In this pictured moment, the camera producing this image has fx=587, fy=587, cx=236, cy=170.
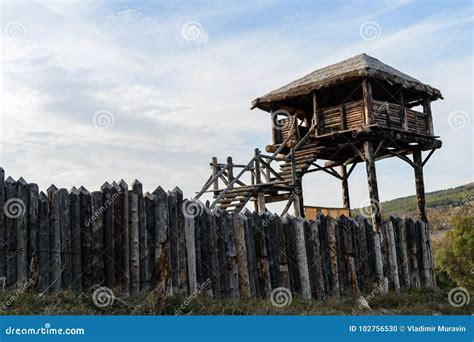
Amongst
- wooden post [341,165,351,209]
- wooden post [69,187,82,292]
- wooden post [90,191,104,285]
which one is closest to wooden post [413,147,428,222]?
wooden post [341,165,351,209]

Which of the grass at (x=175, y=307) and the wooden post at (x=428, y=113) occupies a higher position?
the wooden post at (x=428, y=113)

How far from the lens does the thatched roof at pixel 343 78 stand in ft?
61.1

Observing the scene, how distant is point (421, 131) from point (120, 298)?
14.6 m

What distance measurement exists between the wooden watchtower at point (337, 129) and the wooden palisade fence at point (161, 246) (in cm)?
451

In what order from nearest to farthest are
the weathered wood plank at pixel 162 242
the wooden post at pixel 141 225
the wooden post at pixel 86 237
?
the wooden post at pixel 86 237 < the wooden post at pixel 141 225 < the weathered wood plank at pixel 162 242

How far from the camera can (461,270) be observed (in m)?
28.8

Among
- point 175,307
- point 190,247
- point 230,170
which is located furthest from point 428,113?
point 175,307

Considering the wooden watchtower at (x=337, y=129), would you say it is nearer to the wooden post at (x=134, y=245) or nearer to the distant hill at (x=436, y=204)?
the wooden post at (x=134, y=245)

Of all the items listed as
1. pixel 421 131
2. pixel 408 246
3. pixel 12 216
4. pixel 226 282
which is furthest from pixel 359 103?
pixel 12 216

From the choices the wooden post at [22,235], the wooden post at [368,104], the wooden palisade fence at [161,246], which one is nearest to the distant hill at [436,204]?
the wooden post at [368,104]

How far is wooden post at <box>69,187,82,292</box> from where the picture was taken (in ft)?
29.6

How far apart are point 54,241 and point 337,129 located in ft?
40.9

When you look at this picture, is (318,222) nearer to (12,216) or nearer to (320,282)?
(320,282)

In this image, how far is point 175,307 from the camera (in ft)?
28.9
